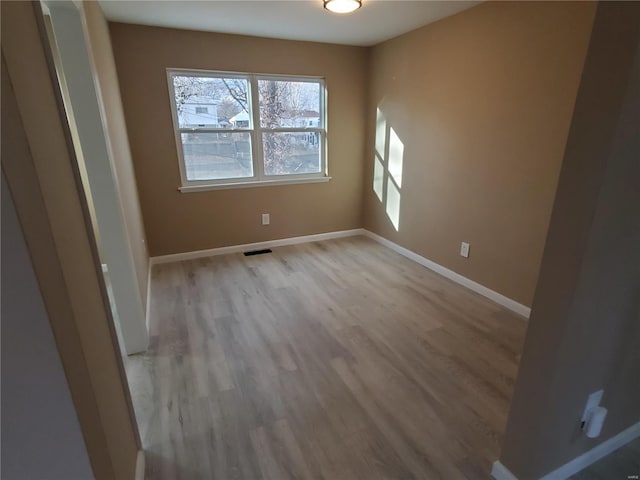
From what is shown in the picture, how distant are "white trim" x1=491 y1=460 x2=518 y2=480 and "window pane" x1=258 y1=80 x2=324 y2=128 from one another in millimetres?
3530

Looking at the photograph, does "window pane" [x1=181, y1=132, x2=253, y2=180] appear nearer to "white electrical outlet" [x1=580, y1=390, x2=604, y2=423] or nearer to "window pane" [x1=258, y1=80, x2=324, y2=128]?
"window pane" [x1=258, y1=80, x2=324, y2=128]

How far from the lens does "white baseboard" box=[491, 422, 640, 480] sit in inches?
52.7

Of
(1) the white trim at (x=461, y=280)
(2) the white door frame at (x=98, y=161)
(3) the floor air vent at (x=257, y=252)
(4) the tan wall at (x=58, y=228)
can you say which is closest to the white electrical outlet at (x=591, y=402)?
(1) the white trim at (x=461, y=280)

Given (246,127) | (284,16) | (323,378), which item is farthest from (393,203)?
(323,378)

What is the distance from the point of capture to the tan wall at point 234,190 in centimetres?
319

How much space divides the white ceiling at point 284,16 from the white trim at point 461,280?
7.30 ft

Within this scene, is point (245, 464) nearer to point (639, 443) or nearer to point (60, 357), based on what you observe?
point (60, 357)

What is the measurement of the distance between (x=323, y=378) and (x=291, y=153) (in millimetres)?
2802

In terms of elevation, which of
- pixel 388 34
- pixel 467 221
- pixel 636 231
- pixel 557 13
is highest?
pixel 388 34

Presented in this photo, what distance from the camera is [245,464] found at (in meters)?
1.45

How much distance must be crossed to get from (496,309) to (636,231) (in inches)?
70.9

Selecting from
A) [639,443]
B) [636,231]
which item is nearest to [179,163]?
[636,231]

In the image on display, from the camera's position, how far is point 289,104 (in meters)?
3.86

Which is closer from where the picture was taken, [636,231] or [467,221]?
[636,231]
